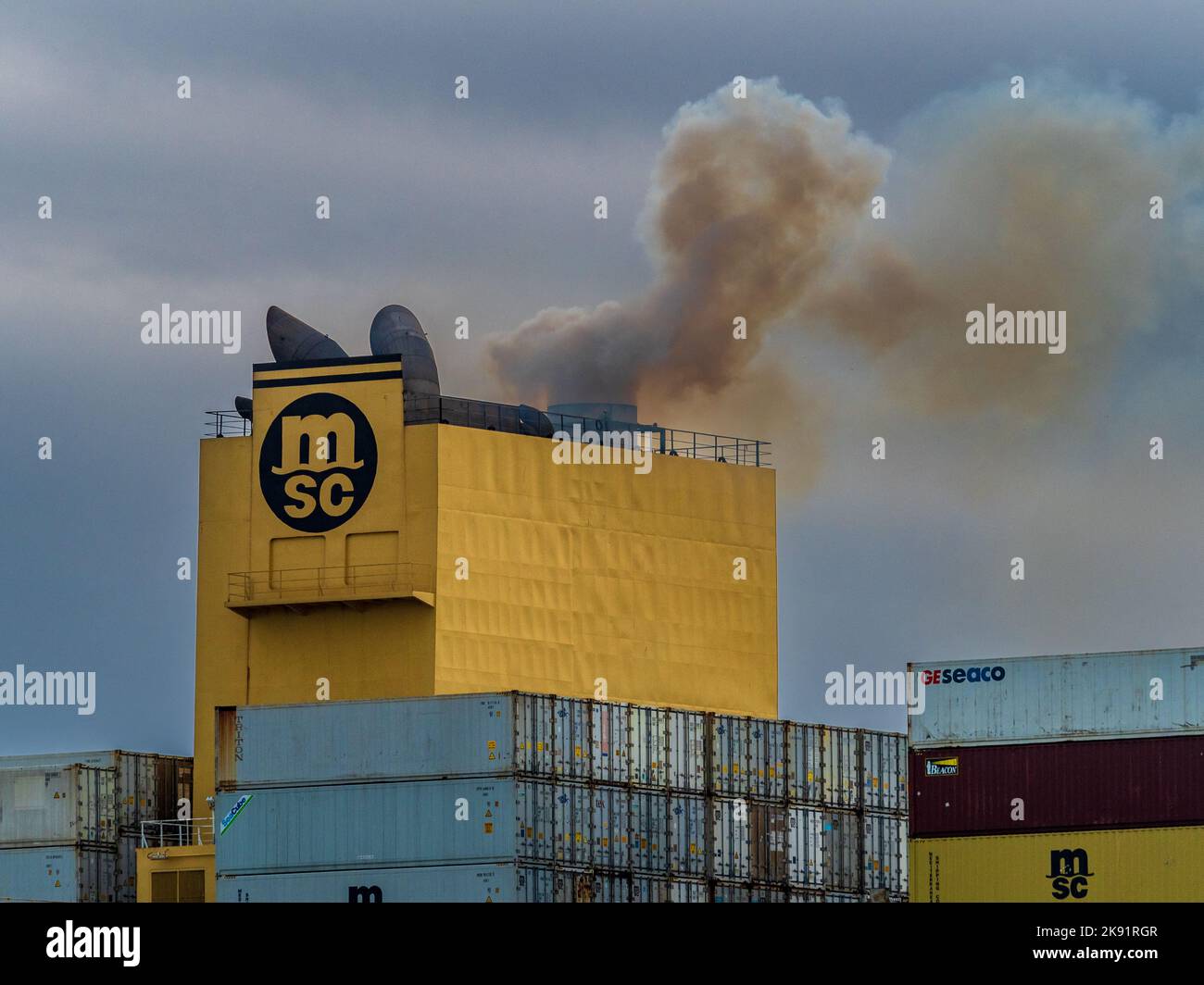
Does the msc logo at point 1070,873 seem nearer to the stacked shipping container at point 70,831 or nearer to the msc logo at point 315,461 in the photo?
the msc logo at point 315,461

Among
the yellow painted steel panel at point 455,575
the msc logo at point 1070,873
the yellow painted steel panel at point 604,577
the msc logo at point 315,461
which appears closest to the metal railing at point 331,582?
the yellow painted steel panel at point 455,575

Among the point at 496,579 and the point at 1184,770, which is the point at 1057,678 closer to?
the point at 1184,770

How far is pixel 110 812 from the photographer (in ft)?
282

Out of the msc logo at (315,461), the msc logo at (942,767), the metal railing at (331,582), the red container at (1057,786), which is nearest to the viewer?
the red container at (1057,786)

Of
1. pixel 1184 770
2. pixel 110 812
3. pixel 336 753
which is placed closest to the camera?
pixel 1184 770

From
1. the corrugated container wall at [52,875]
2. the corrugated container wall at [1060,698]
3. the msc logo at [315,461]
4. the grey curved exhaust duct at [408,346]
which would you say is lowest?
the corrugated container wall at [52,875]

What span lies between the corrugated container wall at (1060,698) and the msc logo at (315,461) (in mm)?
19945

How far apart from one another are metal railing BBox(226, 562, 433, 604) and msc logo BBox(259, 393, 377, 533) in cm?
132

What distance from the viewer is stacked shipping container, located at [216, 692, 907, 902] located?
7281 centimetres

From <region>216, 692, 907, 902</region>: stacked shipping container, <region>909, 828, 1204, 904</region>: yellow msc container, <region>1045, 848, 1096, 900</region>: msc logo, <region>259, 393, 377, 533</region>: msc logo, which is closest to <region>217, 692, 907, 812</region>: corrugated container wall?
<region>216, 692, 907, 902</region>: stacked shipping container

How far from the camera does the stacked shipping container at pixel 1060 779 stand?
69562mm

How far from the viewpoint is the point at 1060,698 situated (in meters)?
71.4
